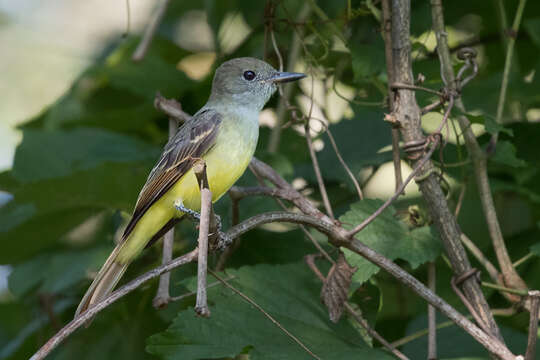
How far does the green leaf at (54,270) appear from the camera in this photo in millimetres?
3510

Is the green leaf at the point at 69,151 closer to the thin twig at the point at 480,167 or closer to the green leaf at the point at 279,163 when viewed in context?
the green leaf at the point at 279,163

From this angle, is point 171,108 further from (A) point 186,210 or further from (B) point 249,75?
(B) point 249,75

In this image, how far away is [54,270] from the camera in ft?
12.0

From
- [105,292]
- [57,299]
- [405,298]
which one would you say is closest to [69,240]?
[57,299]

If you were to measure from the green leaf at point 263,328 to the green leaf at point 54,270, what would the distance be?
3.55 ft

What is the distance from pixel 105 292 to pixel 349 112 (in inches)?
78.4

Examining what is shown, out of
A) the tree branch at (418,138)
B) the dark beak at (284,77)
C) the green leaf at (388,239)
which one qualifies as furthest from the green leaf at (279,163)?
the tree branch at (418,138)

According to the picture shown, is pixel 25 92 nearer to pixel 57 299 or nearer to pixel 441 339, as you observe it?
pixel 57 299

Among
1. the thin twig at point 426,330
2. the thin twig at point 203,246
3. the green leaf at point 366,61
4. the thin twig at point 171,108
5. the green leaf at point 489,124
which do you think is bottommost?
the thin twig at point 426,330

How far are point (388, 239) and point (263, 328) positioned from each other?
608 millimetres

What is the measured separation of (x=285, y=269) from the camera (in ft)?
9.62

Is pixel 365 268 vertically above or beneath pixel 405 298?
Answer: above

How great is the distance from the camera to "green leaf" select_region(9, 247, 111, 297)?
351 centimetres

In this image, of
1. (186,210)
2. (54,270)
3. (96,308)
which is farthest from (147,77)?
(96,308)
